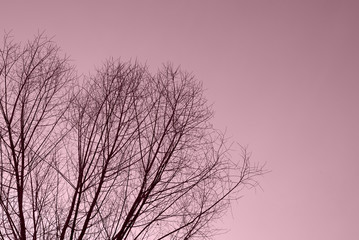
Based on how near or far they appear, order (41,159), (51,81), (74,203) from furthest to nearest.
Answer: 1. (51,81)
2. (41,159)
3. (74,203)

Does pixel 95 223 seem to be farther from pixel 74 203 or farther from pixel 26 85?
pixel 26 85

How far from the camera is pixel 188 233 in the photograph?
4430 millimetres

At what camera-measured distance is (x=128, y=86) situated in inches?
194

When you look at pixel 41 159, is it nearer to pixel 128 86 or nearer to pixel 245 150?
Answer: pixel 128 86

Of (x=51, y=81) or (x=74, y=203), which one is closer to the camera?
(x=74, y=203)

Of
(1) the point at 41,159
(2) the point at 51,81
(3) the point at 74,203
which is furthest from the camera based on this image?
(2) the point at 51,81

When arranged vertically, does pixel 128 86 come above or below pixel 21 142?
above

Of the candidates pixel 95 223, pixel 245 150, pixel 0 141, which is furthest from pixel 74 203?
pixel 245 150

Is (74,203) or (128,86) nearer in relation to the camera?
(74,203)

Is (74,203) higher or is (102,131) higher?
(102,131)

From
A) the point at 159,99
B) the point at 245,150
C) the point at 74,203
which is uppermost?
the point at 159,99

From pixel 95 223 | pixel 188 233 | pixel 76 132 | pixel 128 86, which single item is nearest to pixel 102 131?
pixel 76 132

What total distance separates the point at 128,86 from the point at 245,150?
1575 millimetres

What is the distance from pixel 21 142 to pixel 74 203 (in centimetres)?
86
